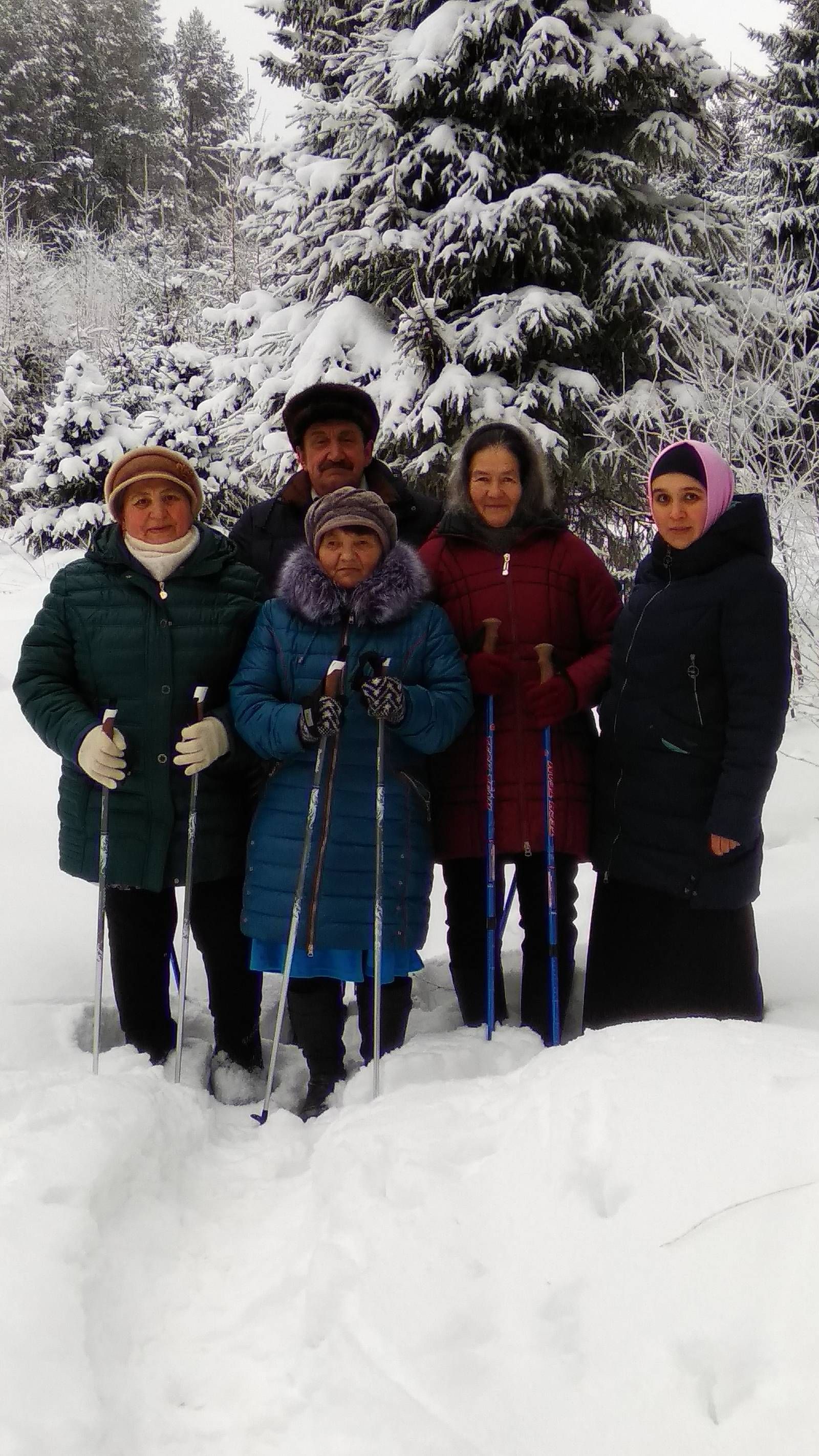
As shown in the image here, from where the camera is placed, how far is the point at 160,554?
9.02 feet

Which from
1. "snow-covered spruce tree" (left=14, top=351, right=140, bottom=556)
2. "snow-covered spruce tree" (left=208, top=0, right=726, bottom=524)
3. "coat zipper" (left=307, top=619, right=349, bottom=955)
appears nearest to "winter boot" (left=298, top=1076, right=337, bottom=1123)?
"coat zipper" (left=307, top=619, right=349, bottom=955)

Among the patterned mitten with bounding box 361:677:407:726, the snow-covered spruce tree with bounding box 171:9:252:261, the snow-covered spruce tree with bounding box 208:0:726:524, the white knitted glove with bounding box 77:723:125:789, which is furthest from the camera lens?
the snow-covered spruce tree with bounding box 171:9:252:261

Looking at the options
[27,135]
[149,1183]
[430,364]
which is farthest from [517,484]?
[27,135]

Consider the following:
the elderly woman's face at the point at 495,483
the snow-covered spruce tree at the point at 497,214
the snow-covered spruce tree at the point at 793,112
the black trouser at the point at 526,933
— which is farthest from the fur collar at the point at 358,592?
the snow-covered spruce tree at the point at 793,112

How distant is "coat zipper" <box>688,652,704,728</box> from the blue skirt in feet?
3.76

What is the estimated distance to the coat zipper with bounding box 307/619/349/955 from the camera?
268 centimetres

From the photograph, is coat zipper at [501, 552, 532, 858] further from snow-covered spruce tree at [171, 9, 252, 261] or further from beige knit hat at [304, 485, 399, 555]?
Answer: snow-covered spruce tree at [171, 9, 252, 261]

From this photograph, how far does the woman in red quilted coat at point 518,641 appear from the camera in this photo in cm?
287

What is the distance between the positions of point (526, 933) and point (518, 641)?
3.39 ft

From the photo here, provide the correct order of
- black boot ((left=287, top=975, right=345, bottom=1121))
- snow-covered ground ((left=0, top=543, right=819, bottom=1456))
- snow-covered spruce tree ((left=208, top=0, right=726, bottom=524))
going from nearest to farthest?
snow-covered ground ((left=0, top=543, right=819, bottom=1456)), black boot ((left=287, top=975, right=345, bottom=1121)), snow-covered spruce tree ((left=208, top=0, right=726, bottom=524))

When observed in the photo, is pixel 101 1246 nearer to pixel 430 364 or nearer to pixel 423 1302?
pixel 423 1302

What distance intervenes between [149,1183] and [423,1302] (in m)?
0.83

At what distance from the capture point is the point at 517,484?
288 centimetres

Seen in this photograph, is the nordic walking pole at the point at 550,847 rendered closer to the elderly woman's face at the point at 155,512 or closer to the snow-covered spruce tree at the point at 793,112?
the elderly woman's face at the point at 155,512
